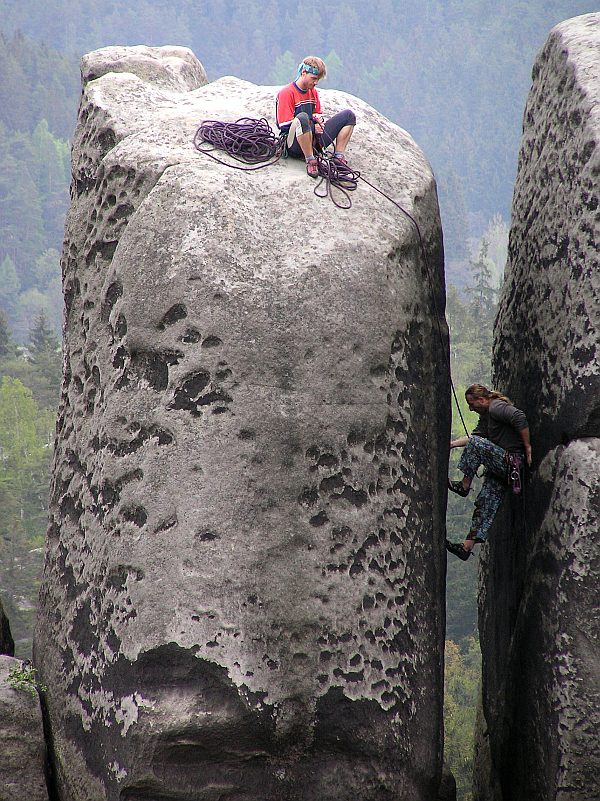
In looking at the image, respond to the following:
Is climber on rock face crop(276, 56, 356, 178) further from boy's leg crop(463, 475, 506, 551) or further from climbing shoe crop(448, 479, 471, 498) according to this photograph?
boy's leg crop(463, 475, 506, 551)

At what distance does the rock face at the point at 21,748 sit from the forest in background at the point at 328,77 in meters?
49.3

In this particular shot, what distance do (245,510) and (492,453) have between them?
2.21m

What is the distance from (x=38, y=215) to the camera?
75.1 meters

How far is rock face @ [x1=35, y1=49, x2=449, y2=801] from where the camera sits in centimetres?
595

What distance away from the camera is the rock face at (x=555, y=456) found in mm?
6664

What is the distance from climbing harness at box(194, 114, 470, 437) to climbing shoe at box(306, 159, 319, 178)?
3cm

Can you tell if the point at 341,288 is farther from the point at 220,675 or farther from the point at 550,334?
the point at 220,675

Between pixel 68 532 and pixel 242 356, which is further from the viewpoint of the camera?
pixel 68 532

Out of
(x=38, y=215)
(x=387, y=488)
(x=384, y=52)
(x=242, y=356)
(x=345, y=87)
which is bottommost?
(x=387, y=488)

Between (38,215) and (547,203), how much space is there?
236 ft

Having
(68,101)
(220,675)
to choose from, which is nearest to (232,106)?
(220,675)

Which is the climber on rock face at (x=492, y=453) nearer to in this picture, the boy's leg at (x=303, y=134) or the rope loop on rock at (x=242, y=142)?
the boy's leg at (x=303, y=134)

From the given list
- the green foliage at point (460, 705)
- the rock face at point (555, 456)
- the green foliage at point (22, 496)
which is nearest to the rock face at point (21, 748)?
the rock face at point (555, 456)

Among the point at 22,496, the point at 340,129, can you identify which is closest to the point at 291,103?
the point at 340,129
